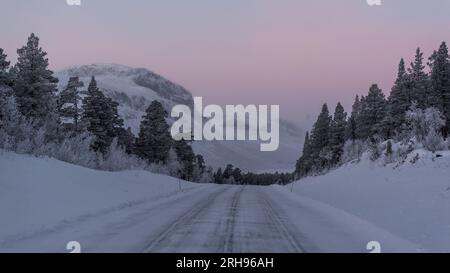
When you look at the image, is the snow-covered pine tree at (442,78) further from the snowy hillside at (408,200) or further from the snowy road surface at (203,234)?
the snowy road surface at (203,234)

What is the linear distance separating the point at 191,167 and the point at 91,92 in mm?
41186

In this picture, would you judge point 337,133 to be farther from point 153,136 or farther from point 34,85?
point 34,85

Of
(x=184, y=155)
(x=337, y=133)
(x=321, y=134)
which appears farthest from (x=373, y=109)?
(x=184, y=155)

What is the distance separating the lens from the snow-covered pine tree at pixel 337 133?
244 ft

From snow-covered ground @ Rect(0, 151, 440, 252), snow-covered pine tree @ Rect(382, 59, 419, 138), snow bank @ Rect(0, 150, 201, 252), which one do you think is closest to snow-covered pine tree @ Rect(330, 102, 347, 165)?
snow-covered pine tree @ Rect(382, 59, 419, 138)

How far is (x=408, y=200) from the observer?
18.1 metres

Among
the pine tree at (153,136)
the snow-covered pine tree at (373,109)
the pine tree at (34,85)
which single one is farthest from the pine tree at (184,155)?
the pine tree at (34,85)

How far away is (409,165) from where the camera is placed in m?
25.1

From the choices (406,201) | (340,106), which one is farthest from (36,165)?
(340,106)

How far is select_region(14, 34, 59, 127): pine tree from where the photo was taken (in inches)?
1410

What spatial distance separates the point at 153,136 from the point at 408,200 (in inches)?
1915

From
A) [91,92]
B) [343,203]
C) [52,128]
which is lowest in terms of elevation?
[343,203]

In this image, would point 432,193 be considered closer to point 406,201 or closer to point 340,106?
point 406,201

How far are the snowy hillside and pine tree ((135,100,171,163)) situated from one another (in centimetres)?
3771
